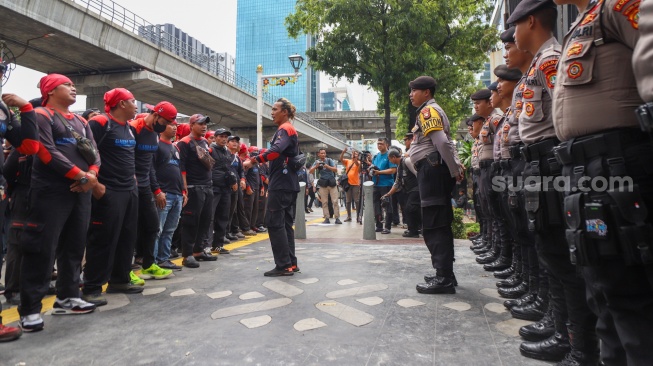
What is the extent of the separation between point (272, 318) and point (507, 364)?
160 centimetres

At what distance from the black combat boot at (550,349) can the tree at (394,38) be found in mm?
13804

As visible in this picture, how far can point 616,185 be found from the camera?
1396 millimetres

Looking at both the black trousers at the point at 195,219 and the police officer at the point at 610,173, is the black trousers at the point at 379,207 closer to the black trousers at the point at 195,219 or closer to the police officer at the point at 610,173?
the black trousers at the point at 195,219

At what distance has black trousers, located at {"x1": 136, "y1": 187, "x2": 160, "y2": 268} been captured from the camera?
4.28m

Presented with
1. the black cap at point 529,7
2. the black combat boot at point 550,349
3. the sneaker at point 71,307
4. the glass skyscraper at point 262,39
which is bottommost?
the black combat boot at point 550,349

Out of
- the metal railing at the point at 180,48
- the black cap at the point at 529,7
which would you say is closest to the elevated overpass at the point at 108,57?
the metal railing at the point at 180,48

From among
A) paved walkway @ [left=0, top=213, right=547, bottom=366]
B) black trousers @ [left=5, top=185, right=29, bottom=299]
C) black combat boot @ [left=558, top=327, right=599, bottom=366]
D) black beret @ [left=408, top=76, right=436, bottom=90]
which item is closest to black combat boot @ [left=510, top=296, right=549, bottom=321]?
paved walkway @ [left=0, top=213, right=547, bottom=366]

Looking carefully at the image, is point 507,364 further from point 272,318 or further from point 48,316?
point 48,316

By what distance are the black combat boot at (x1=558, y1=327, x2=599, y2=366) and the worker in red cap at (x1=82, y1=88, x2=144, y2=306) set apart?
3.46 meters

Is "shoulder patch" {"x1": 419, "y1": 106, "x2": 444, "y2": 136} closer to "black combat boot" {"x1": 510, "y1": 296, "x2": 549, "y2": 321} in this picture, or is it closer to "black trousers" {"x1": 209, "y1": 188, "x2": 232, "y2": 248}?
"black combat boot" {"x1": 510, "y1": 296, "x2": 549, "y2": 321}

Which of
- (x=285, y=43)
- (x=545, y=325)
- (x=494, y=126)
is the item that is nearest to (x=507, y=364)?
(x=545, y=325)

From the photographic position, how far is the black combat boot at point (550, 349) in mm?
2266

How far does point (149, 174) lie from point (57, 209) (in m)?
1.40

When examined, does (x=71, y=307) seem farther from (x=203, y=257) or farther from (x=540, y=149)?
(x=540, y=149)
